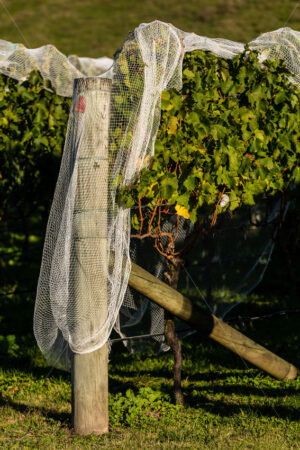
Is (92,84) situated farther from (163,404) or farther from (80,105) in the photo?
(163,404)

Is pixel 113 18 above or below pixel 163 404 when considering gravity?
above

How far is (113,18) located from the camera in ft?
83.6

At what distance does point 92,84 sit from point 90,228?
33.0 inches

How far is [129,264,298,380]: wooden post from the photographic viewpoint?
12.2 ft

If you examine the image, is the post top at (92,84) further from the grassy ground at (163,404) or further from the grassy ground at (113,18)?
the grassy ground at (113,18)

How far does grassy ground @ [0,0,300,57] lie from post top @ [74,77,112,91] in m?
16.4

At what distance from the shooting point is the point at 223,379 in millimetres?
4805

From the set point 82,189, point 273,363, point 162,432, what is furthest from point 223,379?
point 82,189

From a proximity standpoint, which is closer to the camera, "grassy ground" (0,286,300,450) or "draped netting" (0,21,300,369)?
"draped netting" (0,21,300,369)

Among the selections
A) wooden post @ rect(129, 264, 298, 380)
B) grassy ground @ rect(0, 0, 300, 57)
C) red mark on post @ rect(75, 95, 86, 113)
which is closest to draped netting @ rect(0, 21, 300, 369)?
red mark on post @ rect(75, 95, 86, 113)

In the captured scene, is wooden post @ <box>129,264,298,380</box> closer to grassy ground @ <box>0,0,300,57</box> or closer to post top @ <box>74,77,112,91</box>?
post top @ <box>74,77,112,91</box>

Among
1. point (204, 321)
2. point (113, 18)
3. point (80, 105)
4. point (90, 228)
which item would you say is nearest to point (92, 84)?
point (80, 105)

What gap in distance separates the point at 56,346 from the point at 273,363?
5.29ft

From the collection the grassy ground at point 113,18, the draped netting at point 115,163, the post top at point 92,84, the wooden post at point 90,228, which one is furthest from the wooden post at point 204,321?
the grassy ground at point 113,18
